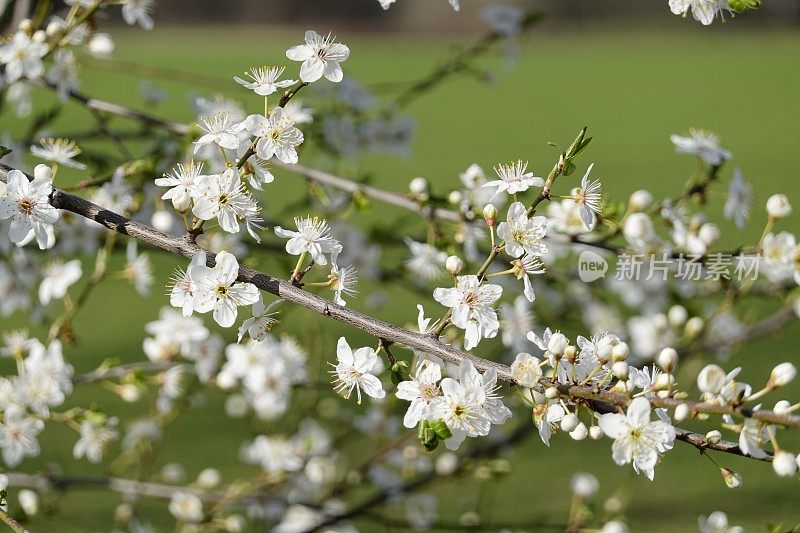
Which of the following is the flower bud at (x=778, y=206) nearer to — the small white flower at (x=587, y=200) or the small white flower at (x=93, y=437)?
the small white flower at (x=587, y=200)

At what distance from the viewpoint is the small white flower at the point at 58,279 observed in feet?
6.74

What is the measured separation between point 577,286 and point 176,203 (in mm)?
1379

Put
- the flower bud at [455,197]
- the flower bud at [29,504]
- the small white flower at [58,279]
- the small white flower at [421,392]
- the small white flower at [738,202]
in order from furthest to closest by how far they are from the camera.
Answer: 1. the flower bud at [29,504]
2. the small white flower at [58,279]
3. the small white flower at [738,202]
4. the flower bud at [455,197]
5. the small white flower at [421,392]

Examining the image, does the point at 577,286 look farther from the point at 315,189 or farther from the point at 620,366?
the point at 620,366

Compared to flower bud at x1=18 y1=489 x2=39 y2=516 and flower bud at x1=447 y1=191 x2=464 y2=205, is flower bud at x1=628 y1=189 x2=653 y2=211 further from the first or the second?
flower bud at x1=18 y1=489 x2=39 y2=516

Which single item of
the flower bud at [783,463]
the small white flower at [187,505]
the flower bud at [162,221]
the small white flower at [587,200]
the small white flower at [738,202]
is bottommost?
the flower bud at [783,463]

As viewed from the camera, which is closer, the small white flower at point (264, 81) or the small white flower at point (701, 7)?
the small white flower at point (264, 81)

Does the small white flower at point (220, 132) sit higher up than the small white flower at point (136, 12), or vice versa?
the small white flower at point (136, 12)

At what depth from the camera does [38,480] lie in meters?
2.07

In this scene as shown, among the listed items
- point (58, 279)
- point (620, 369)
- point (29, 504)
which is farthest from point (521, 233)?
point (29, 504)

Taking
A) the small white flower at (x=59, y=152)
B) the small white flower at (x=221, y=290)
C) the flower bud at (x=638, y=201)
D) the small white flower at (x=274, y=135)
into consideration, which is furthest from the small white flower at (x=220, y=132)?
the flower bud at (x=638, y=201)

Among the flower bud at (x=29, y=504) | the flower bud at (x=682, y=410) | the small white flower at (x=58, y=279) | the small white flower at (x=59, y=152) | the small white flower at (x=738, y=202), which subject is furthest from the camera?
the flower bud at (x=29, y=504)

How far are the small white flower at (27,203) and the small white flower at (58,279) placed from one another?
0.81 metres

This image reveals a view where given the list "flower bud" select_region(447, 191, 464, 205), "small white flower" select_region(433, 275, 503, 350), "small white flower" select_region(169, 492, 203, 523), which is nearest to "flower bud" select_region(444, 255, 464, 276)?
"small white flower" select_region(433, 275, 503, 350)
